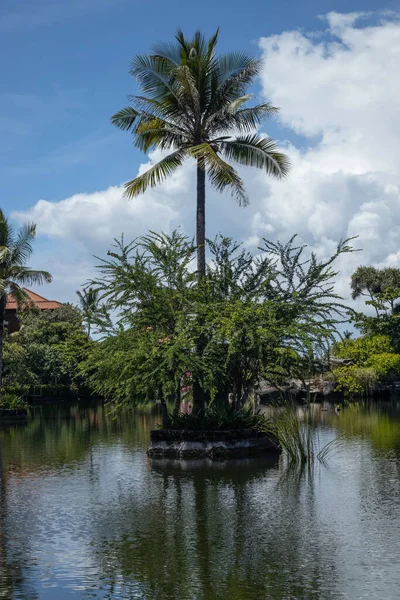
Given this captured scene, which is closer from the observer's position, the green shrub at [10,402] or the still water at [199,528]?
the still water at [199,528]

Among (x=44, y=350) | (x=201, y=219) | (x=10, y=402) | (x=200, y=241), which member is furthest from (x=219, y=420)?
(x=44, y=350)

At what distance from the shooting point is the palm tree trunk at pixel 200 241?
27.6 meters

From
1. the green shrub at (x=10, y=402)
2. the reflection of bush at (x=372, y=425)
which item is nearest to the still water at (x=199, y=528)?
the reflection of bush at (x=372, y=425)

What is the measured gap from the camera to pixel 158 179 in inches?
1174

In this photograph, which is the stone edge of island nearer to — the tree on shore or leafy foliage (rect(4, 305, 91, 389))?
the tree on shore

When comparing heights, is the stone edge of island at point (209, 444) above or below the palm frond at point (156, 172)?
below

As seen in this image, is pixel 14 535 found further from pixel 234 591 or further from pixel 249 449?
pixel 249 449

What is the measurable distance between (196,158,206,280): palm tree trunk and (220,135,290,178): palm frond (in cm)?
143

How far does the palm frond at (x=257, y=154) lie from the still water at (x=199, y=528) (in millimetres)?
10719

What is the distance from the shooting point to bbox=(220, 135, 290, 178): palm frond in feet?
96.3

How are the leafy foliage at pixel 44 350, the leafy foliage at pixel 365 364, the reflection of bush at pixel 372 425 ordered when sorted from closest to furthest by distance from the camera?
the reflection of bush at pixel 372 425
the leafy foliage at pixel 44 350
the leafy foliage at pixel 365 364

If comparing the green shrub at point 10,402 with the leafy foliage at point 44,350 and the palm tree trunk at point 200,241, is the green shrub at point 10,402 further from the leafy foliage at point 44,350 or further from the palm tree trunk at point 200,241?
the palm tree trunk at point 200,241

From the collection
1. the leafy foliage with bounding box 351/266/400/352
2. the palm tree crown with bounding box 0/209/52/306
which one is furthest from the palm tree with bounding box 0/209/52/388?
the leafy foliage with bounding box 351/266/400/352

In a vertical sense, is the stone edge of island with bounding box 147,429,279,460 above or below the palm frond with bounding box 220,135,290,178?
below
